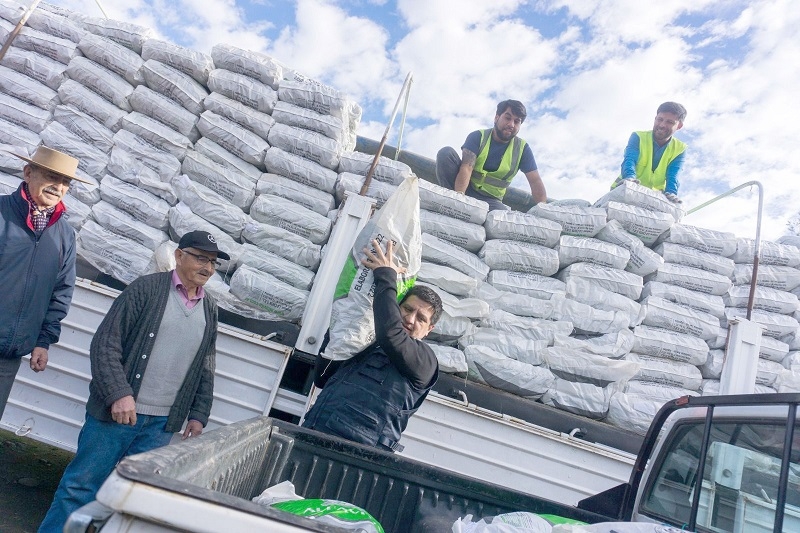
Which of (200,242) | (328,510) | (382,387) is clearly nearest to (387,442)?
(382,387)

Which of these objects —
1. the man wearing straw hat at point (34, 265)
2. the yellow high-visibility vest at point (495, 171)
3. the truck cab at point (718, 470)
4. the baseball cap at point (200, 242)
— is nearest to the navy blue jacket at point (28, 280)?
the man wearing straw hat at point (34, 265)

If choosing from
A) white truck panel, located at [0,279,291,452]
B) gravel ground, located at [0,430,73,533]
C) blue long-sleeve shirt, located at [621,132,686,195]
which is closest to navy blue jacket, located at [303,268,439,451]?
white truck panel, located at [0,279,291,452]

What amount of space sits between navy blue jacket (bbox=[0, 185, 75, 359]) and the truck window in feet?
8.91

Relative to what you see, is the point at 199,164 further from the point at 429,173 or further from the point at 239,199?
the point at 429,173

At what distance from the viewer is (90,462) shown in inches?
95.0

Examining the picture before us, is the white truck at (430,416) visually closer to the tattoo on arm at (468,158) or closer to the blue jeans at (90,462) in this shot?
the blue jeans at (90,462)

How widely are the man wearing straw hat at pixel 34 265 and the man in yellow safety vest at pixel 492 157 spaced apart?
265cm

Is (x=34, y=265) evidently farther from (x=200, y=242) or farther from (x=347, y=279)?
→ (x=347, y=279)

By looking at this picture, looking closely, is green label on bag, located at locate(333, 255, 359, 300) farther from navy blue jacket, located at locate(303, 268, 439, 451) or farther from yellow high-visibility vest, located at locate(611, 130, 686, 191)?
yellow high-visibility vest, located at locate(611, 130, 686, 191)

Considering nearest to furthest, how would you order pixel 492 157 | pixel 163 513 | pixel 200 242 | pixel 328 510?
pixel 163 513
pixel 328 510
pixel 200 242
pixel 492 157

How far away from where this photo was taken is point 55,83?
3900 mm

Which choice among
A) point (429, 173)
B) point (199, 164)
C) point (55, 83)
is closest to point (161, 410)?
point (199, 164)

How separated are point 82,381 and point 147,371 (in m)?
0.55

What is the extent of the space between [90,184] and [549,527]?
133 inches
